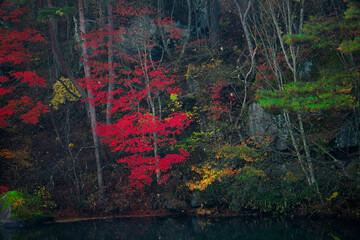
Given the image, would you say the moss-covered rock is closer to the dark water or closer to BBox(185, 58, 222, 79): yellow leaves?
the dark water

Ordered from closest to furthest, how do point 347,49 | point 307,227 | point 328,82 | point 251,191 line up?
point 347,49, point 328,82, point 307,227, point 251,191

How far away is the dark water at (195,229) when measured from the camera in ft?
30.2

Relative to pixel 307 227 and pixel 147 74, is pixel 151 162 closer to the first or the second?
pixel 147 74

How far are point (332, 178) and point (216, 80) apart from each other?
6.90 m

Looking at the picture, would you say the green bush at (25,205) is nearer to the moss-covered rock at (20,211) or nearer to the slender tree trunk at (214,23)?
the moss-covered rock at (20,211)

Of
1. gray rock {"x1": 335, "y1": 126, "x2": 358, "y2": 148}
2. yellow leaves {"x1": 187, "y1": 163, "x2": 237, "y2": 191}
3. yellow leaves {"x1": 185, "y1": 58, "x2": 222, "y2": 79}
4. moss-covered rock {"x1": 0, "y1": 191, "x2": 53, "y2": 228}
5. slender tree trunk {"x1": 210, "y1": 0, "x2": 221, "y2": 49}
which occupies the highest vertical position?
slender tree trunk {"x1": 210, "y1": 0, "x2": 221, "y2": 49}

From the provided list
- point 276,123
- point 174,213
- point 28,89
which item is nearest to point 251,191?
point 276,123

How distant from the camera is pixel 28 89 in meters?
20.0

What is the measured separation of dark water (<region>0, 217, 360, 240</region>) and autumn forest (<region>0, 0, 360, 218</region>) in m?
0.79

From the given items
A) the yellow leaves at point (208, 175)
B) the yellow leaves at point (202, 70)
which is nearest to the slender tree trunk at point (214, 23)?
the yellow leaves at point (202, 70)

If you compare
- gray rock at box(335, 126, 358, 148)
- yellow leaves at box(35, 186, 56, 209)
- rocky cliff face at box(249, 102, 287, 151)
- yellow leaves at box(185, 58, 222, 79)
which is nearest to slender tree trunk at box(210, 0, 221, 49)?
yellow leaves at box(185, 58, 222, 79)

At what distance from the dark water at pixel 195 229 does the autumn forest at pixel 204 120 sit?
0.79 m

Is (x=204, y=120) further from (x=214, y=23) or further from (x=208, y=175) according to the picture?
(x=214, y=23)

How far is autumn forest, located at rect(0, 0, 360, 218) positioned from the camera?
1014 centimetres
